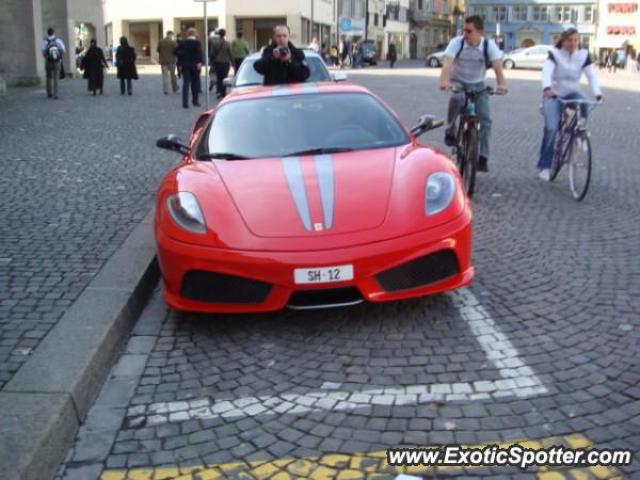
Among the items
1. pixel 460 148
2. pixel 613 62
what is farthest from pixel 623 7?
pixel 460 148

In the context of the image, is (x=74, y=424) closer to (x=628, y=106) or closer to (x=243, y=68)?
(x=243, y=68)

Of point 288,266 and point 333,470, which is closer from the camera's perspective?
point 333,470

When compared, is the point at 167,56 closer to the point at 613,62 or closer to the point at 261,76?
the point at 261,76

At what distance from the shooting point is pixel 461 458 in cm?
291

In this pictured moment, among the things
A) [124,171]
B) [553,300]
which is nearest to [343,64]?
[124,171]

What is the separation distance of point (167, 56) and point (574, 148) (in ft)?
49.9

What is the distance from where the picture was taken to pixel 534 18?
332 feet

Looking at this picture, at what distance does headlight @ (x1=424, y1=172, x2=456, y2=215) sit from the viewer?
175 inches

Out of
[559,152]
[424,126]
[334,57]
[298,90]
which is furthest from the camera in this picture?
[334,57]

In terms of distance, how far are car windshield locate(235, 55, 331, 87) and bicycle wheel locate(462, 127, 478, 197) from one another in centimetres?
396

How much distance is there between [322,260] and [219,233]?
62cm

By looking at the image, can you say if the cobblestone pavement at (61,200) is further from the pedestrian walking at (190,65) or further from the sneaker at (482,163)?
the sneaker at (482,163)

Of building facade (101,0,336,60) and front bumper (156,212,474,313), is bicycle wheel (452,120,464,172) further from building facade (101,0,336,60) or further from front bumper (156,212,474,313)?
building facade (101,0,336,60)

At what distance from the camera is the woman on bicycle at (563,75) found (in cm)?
796
